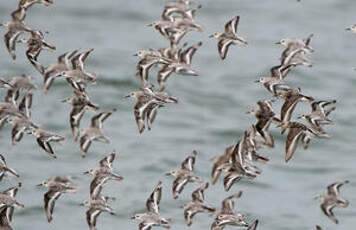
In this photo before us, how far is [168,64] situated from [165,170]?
555 cm

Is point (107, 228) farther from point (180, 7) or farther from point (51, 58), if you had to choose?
point (51, 58)

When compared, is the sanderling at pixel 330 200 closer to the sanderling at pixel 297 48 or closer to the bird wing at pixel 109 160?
the sanderling at pixel 297 48

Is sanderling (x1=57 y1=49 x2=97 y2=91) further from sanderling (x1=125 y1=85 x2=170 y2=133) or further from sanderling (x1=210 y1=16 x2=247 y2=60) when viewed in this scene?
sanderling (x1=210 y1=16 x2=247 y2=60)

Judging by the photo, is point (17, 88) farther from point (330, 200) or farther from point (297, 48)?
point (330, 200)

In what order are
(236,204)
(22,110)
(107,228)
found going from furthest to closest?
(236,204)
(107,228)
(22,110)

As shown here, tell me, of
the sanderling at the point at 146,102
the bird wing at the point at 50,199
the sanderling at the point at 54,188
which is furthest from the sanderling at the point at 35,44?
the bird wing at the point at 50,199

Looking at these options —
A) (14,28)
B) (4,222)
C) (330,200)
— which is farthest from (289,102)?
(14,28)

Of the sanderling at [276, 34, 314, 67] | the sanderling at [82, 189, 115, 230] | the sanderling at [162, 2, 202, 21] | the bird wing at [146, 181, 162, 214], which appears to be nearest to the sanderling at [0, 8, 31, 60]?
the sanderling at [162, 2, 202, 21]

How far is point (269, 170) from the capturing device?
19.5 metres

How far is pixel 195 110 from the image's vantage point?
21562 millimetres

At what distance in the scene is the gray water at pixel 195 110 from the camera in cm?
1775

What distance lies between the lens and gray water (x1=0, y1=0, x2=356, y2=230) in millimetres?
17750

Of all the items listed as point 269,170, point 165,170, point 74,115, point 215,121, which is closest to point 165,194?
point 165,170

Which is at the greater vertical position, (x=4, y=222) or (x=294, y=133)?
(x=294, y=133)
